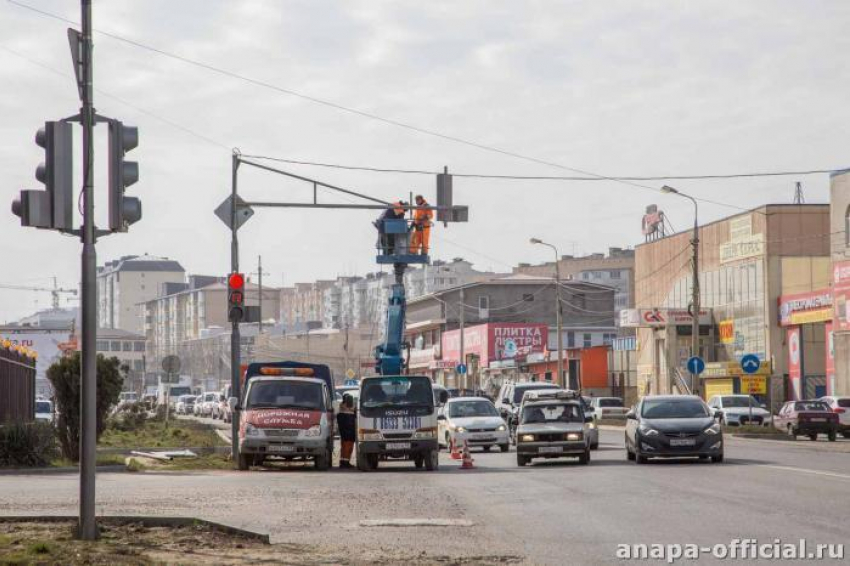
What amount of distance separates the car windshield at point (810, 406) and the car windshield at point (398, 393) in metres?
21.9

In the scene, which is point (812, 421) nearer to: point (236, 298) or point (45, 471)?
point (236, 298)

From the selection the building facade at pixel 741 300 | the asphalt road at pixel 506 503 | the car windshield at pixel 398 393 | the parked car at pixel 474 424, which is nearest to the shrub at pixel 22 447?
the asphalt road at pixel 506 503

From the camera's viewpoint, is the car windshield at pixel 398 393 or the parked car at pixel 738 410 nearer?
the car windshield at pixel 398 393

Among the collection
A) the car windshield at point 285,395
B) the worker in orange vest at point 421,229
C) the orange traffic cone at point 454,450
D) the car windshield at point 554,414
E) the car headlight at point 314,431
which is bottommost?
the orange traffic cone at point 454,450

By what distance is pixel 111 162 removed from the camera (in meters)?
13.4

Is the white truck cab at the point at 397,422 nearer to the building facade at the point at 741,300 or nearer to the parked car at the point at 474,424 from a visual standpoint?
the parked car at the point at 474,424

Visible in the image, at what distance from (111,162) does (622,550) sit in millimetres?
5947

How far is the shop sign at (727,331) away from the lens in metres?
78.5

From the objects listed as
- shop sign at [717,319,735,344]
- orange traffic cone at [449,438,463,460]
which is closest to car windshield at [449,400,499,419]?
orange traffic cone at [449,438,463,460]

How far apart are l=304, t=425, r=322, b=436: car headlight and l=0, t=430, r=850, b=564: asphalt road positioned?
2.86 feet

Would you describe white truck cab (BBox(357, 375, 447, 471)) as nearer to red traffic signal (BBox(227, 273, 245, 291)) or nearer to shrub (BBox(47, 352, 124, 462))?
red traffic signal (BBox(227, 273, 245, 291))

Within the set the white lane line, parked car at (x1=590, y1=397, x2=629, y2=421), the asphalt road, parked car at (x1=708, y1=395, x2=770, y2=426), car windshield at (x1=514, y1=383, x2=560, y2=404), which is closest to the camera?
the asphalt road

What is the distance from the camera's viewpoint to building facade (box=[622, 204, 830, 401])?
240 feet

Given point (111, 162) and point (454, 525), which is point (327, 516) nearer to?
point (454, 525)
